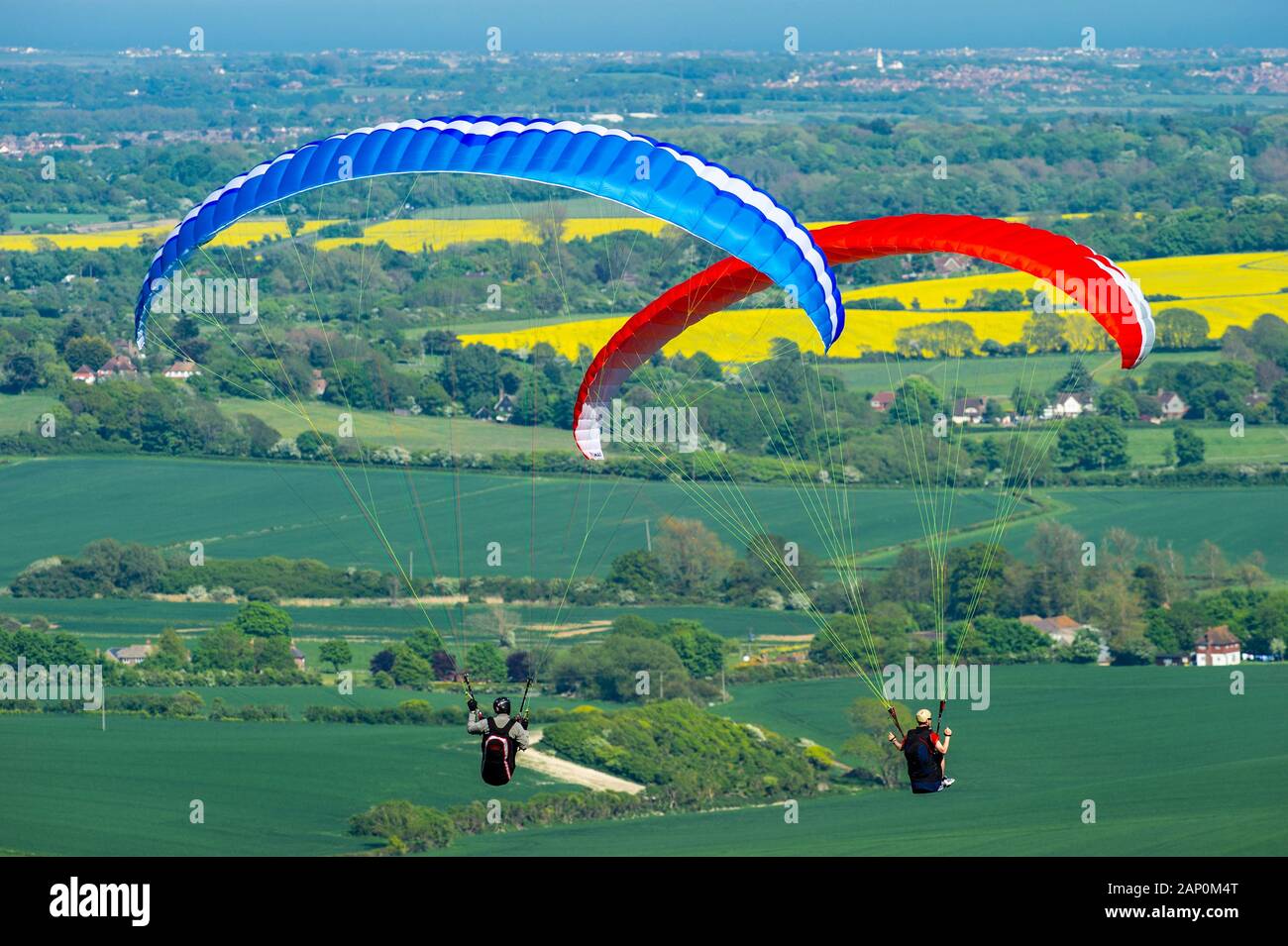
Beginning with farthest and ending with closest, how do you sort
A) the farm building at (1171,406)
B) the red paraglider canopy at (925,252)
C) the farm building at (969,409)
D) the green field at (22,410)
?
the green field at (22,410)
the farm building at (1171,406)
the farm building at (969,409)
the red paraglider canopy at (925,252)

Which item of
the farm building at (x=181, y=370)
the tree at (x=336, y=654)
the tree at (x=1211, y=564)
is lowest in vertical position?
the tree at (x=336, y=654)

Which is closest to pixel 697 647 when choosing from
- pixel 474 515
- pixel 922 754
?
pixel 474 515

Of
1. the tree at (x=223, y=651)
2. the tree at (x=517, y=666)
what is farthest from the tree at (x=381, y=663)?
the tree at (x=223, y=651)

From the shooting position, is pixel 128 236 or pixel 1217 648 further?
pixel 128 236

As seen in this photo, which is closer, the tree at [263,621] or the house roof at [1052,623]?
the tree at [263,621]

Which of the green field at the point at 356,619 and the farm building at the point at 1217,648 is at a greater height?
the green field at the point at 356,619

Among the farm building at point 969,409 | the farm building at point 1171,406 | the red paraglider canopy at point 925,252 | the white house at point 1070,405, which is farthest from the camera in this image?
the farm building at point 1171,406

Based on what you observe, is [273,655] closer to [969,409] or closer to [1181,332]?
[969,409]

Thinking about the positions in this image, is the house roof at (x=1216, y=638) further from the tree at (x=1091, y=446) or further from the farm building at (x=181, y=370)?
the farm building at (x=181, y=370)
